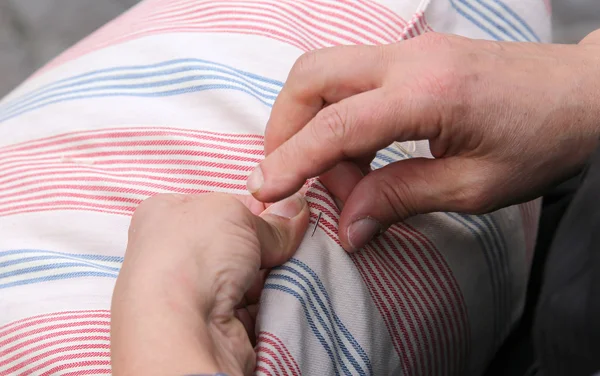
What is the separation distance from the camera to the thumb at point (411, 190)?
1.80 feet

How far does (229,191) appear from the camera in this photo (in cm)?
55

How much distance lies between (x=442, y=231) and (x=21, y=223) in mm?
372

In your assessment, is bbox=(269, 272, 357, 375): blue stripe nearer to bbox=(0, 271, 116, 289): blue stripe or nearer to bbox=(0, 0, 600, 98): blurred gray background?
bbox=(0, 271, 116, 289): blue stripe

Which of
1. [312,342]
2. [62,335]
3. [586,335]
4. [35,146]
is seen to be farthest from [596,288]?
[35,146]

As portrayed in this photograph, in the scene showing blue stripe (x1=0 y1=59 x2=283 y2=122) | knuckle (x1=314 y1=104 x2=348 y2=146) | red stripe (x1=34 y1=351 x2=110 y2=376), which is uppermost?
blue stripe (x1=0 y1=59 x2=283 y2=122)

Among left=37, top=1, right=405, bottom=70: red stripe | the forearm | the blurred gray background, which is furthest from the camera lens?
the blurred gray background

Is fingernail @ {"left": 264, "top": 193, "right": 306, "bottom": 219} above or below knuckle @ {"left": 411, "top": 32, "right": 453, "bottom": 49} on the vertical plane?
below

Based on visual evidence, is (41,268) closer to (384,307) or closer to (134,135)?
(134,135)

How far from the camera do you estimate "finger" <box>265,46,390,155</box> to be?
21.2 inches

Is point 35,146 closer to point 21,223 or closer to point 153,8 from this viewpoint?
point 21,223

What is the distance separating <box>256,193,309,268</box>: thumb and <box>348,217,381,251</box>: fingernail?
0.13ft

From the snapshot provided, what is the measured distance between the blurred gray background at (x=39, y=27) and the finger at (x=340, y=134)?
1.13 m

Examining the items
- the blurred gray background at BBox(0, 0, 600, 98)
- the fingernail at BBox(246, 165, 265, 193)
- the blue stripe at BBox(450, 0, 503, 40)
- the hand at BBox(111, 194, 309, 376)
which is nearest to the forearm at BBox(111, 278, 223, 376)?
the hand at BBox(111, 194, 309, 376)

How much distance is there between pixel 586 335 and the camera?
36 cm
